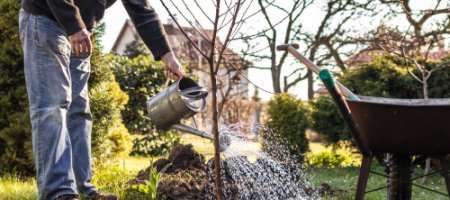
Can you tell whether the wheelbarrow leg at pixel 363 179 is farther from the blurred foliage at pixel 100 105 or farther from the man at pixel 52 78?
the blurred foliage at pixel 100 105

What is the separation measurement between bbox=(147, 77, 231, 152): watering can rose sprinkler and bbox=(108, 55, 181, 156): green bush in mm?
3431

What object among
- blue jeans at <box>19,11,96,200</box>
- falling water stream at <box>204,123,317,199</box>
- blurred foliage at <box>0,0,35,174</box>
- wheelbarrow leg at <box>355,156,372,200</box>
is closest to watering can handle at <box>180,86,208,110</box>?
falling water stream at <box>204,123,317,199</box>

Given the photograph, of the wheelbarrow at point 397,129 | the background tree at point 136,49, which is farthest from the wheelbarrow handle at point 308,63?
the background tree at point 136,49

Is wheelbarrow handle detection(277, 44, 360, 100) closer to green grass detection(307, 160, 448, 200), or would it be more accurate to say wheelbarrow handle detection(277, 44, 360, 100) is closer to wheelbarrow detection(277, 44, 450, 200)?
wheelbarrow detection(277, 44, 450, 200)

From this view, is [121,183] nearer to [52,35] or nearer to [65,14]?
[52,35]

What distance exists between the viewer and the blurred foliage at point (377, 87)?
400 centimetres

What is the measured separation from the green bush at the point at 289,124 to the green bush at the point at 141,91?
179 centimetres

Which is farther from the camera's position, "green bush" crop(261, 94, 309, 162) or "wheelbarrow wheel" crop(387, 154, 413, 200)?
"green bush" crop(261, 94, 309, 162)

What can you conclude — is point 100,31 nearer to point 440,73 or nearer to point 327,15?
point 440,73

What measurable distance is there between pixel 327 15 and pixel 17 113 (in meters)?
7.02

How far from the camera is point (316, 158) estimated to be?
4.62 m

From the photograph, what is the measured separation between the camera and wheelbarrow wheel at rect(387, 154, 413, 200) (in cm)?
169

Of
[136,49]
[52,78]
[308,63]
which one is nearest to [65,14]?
[52,78]

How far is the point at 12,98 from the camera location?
3.17m
